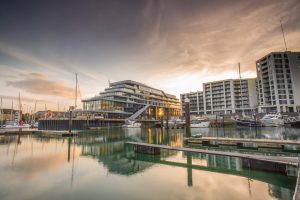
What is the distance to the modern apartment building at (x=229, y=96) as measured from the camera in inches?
4154

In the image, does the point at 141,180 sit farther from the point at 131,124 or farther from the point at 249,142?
the point at 131,124

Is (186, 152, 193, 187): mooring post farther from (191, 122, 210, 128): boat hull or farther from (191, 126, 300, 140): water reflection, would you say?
(191, 122, 210, 128): boat hull

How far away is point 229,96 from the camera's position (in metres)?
110

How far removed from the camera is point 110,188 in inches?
439

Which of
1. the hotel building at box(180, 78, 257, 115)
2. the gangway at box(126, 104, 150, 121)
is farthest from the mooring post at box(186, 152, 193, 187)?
the hotel building at box(180, 78, 257, 115)

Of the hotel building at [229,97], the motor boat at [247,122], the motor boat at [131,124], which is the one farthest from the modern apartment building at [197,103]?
the motor boat at [247,122]

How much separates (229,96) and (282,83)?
2981 cm

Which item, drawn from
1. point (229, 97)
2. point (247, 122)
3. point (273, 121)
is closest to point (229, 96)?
point (229, 97)

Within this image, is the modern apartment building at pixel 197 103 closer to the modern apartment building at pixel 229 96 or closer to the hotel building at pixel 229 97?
the hotel building at pixel 229 97

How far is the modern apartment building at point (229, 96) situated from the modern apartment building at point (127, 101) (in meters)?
30.8

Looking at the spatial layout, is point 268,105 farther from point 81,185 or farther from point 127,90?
point 81,185

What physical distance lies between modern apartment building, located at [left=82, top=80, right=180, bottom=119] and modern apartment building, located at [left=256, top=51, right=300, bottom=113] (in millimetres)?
49950

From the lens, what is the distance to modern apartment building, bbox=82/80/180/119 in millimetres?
85875

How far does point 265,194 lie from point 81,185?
10.9 m
